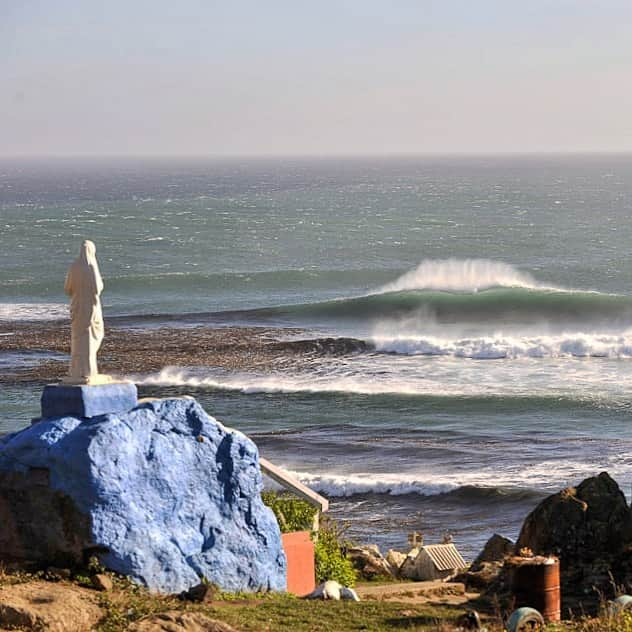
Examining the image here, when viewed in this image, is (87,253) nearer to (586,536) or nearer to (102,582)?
(102,582)

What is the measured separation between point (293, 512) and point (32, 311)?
33367mm

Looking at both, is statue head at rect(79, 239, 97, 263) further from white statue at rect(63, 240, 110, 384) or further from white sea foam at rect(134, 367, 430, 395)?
white sea foam at rect(134, 367, 430, 395)

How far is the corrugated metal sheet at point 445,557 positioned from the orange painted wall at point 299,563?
4.24 metres

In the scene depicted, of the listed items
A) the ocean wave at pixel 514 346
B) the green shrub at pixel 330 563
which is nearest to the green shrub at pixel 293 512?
the green shrub at pixel 330 563

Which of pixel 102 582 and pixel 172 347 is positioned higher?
pixel 102 582

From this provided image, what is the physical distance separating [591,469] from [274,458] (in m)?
5.46

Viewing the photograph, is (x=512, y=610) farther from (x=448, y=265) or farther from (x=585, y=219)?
(x=585, y=219)

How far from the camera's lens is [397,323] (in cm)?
4734

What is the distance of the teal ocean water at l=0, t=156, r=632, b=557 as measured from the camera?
25.8 metres

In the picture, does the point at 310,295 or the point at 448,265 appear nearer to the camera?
the point at 310,295

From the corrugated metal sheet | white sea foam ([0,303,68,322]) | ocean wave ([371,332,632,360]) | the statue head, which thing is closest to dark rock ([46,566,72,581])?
the statue head

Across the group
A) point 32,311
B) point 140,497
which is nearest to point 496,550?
point 140,497

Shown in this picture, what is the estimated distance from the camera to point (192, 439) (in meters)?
13.0

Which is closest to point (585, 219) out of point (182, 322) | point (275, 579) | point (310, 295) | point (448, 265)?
point (448, 265)
